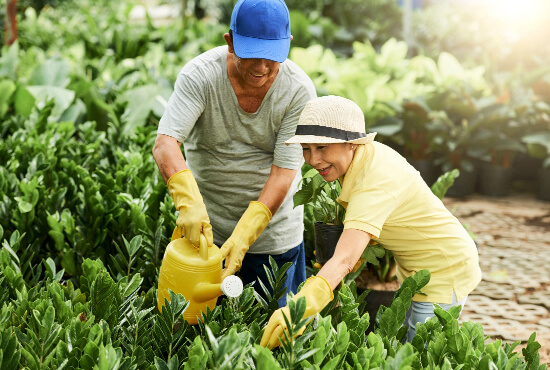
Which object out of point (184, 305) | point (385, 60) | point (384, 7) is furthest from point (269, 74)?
point (384, 7)

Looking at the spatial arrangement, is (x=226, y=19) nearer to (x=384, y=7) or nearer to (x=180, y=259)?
(x=384, y=7)

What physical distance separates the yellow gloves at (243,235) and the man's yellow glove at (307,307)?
23.2 inches

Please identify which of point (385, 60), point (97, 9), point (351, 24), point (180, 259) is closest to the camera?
point (180, 259)

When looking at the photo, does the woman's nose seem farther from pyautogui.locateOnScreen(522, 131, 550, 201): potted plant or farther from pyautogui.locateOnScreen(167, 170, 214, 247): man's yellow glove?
pyautogui.locateOnScreen(522, 131, 550, 201): potted plant

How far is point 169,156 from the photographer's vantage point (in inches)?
104

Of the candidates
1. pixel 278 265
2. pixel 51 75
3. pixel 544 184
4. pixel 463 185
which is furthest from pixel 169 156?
pixel 544 184

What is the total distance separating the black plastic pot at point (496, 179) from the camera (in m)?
7.43

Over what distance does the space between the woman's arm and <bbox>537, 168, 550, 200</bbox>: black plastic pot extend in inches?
225

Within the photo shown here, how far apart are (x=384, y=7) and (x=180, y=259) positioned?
45.6 ft

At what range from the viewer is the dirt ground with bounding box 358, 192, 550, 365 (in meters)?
4.17

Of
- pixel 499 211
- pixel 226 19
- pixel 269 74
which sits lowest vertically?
pixel 499 211

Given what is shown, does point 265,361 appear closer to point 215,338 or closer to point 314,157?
point 215,338

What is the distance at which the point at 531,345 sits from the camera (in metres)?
2.10

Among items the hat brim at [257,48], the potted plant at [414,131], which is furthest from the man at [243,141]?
the potted plant at [414,131]
